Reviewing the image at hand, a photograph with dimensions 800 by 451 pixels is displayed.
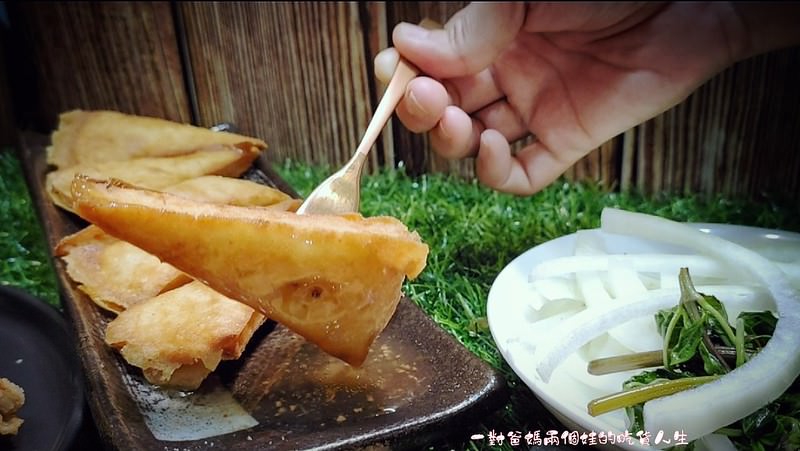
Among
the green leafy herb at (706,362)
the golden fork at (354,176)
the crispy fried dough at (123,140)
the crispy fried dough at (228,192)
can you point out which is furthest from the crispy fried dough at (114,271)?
the green leafy herb at (706,362)

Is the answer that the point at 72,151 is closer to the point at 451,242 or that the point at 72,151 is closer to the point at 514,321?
the point at 451,242

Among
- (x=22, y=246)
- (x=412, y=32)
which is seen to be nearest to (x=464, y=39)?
(x=412, y=32)

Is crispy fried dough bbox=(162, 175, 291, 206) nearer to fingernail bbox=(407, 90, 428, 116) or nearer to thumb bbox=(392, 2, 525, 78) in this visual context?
fingernail bbox=(407, 90, 428, 116)

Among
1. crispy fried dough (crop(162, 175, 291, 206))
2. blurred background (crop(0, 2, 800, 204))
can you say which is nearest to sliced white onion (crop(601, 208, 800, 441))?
blurred background (crop(0, 2, 800, 204))

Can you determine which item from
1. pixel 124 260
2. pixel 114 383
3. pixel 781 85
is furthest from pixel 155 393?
pixel 781 85

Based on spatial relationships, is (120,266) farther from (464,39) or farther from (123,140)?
(464,39)
